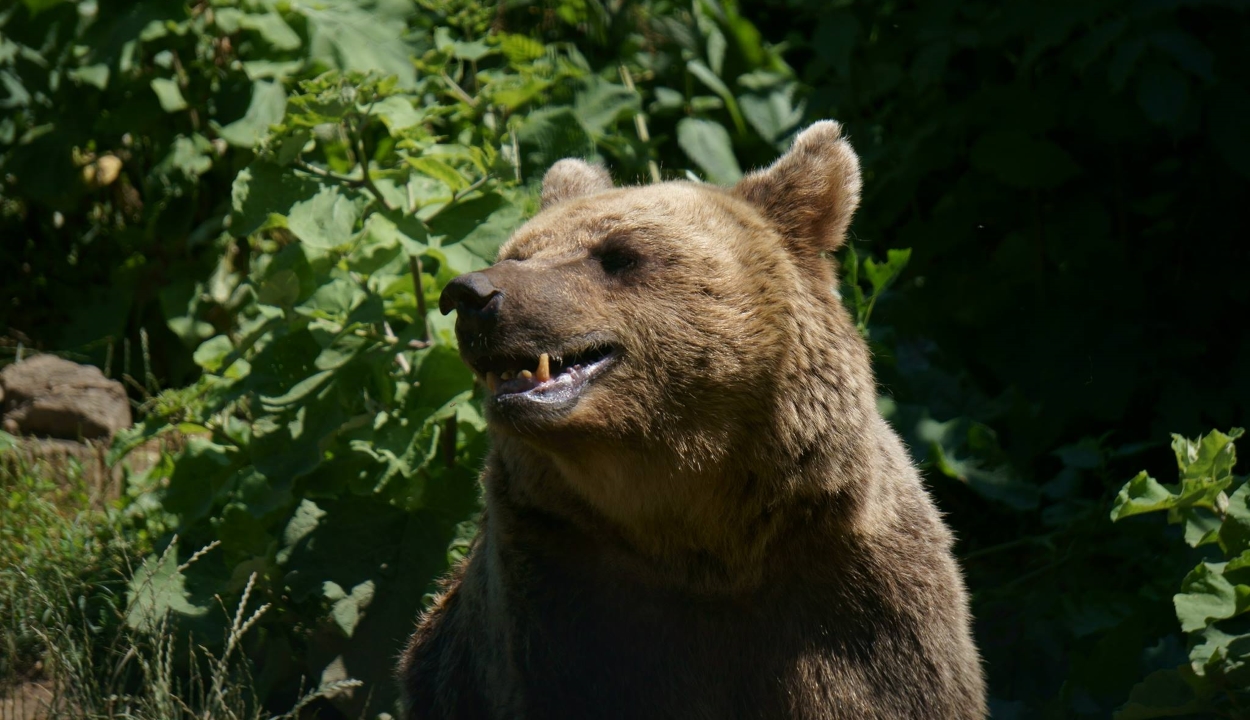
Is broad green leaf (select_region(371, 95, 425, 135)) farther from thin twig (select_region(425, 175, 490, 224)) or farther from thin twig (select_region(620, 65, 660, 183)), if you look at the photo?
thin twig (select_region(620, 65, 660, 183))

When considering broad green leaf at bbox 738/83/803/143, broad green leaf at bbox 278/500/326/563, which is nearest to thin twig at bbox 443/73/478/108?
broad green leaf at bbox 738/83/803/143

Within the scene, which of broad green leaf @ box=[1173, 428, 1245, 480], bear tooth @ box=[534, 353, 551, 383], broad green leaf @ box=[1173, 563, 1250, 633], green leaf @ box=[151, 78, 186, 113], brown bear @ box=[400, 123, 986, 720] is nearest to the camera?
bear tooth @ box=[534, 353, 551, 383]

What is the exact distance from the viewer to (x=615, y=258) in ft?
10.2

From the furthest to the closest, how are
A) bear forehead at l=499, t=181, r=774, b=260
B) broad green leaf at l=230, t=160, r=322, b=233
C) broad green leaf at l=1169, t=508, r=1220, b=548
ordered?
broad green leaf at l=230, t=160, r=322, b=233 → broad green leaf at l=1169, t=508, r=1220, b=548 → bear forehead at l=499, t=181, r=774, b=260

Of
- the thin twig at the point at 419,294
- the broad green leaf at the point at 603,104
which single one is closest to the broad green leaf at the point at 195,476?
the thin twig at the point at 419,294

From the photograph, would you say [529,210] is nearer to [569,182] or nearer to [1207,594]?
[569,182]

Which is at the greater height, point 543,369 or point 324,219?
point 543,369

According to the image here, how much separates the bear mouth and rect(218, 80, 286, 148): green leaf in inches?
109

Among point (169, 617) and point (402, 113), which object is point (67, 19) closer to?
point (402, 113)

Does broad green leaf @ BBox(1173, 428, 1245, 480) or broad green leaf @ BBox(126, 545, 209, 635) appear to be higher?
broad green leaf @ BBox(1173, 428, 1245, 480)

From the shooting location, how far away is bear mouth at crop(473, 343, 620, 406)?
285cm

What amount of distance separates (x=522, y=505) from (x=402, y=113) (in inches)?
68.3

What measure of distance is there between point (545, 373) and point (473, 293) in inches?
10.1

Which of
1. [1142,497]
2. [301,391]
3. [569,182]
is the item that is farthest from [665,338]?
[301,391]
